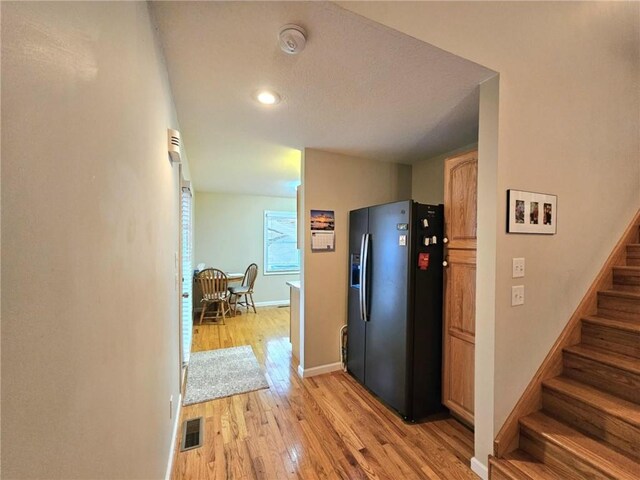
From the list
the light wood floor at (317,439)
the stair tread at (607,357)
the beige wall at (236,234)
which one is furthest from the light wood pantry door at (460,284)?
the beige wall at (236,234)

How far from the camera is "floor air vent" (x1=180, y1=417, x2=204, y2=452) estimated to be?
1997 millimetres

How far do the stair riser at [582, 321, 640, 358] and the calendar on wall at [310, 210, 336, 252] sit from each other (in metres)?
2.15

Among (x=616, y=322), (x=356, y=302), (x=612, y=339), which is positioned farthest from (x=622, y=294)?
(x=356, y=302)

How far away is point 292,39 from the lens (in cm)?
139

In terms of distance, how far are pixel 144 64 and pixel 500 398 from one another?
2.55 m

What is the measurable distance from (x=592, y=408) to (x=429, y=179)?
7.85 ft

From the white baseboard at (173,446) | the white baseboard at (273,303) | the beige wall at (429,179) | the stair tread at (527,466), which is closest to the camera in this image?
the stair tread at (527,466)

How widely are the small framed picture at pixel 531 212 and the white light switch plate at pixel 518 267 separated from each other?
0.60ft

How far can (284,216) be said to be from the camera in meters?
6.49

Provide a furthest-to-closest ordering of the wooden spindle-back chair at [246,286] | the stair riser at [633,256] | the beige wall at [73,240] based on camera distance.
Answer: the wooden spindle-back chair at [246,286], the stair riser at [633,256], the beige wall at [73,240]

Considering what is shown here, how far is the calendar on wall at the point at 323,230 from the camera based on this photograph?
301 cm

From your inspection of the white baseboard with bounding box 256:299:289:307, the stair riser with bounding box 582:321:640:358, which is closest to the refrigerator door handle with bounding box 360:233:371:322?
the stair riser with bounding box 582:321:640:358

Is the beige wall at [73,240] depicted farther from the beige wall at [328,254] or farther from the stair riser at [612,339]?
the stair riser at [612,339]

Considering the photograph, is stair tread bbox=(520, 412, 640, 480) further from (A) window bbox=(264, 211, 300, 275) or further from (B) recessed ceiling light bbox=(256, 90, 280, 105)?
(A) window bbox=(264, 211, 300, 275)
